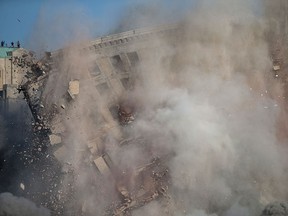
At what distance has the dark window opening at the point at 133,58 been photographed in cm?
→ 2208

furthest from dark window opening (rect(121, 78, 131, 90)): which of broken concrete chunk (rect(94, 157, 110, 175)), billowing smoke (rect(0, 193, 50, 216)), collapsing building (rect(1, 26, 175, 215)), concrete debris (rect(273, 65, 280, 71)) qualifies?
concrete debris (rect(273, 65, 280, 71))

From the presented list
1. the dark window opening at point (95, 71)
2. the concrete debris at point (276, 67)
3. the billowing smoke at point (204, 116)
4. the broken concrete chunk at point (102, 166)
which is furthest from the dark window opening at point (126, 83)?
the concrete debris at point (276, 67)

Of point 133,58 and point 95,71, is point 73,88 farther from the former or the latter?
point 133,58

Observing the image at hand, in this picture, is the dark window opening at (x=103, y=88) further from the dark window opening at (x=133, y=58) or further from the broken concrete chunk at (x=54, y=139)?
the broken concrete chunk at (x=54, y=139)

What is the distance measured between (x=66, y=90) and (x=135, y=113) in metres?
3.57

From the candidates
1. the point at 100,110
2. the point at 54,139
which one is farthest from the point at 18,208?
the point at 100,110

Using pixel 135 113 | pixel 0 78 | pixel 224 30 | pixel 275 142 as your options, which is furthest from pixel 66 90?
pixel 0 78

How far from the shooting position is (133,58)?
22.3 meters

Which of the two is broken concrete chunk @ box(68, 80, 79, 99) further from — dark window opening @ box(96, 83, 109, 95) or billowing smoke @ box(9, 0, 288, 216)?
dark window opening @ box(96, 83, 109, 95)

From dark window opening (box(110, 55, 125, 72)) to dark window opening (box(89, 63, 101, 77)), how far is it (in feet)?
3.04

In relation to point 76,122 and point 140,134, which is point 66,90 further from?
point 140,134

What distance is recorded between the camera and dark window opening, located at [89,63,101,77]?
21.8 meters

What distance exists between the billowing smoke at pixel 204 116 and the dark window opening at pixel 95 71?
0.32 metres

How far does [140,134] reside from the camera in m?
19.2
